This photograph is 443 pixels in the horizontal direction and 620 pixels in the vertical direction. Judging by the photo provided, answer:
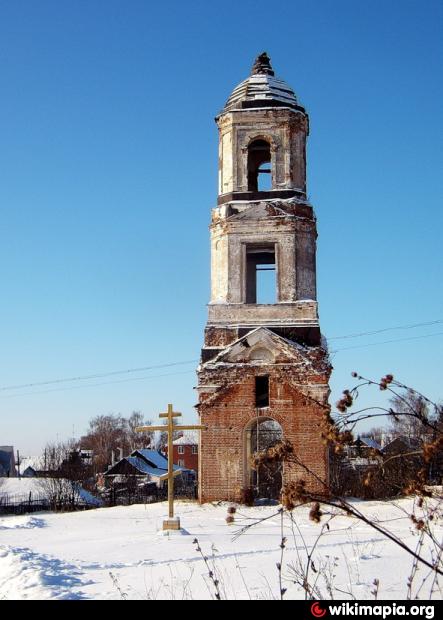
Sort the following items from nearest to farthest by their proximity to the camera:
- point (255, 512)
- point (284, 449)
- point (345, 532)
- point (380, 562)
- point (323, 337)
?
point (284, 449), point (380, 562), point (345, 532), point (255, 512), point (323, 337)

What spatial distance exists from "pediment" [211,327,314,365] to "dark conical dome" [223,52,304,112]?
5818 millimetres

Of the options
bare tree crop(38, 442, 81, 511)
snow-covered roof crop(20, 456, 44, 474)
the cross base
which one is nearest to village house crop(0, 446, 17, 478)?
snow-covered roof crop(20, 456, 44, 474)

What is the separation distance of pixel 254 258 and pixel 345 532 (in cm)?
917

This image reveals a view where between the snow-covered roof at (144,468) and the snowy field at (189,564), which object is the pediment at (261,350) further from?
the snow-covered roof at (144,468)

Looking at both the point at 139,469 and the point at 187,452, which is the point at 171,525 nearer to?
the point at 139,469

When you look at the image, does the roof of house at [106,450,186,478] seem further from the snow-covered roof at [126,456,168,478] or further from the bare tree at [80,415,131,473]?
the bare tree at [80,415,131,473]

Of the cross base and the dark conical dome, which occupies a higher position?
the dark conical dome

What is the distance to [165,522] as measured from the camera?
1120 cm

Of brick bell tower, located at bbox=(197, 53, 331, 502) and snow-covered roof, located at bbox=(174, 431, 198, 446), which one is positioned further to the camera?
snow-covered roof, located at bbox=(174, 431, 198, 446)

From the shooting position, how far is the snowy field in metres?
5.61

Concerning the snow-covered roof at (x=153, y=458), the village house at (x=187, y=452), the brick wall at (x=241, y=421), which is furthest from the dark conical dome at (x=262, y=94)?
the village house at (x=187, y=452)
